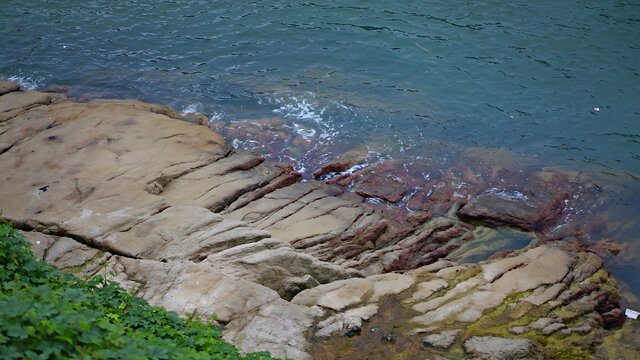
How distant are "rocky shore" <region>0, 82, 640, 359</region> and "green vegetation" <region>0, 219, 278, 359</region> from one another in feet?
2.26

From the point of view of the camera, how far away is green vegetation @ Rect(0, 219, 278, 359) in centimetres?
496

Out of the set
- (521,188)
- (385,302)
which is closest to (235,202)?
(385,302)

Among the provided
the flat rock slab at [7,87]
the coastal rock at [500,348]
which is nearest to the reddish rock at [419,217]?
the coastal rock at [500,348]

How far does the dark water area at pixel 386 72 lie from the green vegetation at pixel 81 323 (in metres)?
7.57

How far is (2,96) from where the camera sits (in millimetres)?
14758

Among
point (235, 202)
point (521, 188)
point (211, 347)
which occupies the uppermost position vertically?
point (211, 347)

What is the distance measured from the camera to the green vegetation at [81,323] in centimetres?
496

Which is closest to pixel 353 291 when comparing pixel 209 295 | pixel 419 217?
pixel 209 295

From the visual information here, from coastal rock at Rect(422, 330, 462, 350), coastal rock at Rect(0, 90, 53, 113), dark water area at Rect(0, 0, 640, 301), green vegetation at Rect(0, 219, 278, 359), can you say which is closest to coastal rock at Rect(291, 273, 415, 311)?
coastal rock at Rect(422, 330, 462, 350)

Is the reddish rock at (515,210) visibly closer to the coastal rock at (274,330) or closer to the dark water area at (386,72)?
the dark water area at (386,72)

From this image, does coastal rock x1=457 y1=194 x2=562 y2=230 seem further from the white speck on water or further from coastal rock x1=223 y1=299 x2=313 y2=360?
the white speck on water

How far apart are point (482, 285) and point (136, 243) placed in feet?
20.0

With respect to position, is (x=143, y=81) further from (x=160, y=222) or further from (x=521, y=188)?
(x=521, y=188)

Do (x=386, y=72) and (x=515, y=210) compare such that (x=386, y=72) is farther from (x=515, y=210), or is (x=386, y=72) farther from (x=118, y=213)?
(x=118, y=213)
